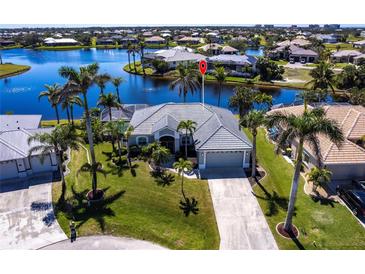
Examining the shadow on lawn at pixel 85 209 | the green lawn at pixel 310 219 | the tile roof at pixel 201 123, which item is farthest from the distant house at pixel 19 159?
the green lawn at pixel 310 219

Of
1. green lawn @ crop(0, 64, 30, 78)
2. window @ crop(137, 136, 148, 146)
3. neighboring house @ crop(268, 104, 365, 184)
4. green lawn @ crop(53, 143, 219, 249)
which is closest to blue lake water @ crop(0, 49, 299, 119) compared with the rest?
green lawn @ crop(0, 64, 30, 78)

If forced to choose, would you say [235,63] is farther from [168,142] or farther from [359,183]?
[359,183]

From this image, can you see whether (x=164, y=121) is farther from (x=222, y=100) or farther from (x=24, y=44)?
(x=24, y=44)

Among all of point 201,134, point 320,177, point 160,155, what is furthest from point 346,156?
point 160,155

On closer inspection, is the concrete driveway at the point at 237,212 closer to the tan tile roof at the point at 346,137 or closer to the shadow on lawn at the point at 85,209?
the tan tile roof at the point at 346,137

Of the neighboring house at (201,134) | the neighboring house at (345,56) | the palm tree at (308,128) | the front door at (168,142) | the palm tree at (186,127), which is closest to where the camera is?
the palm tree at (308,128)

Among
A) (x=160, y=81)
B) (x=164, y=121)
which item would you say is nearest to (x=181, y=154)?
(x=164, y=121)
